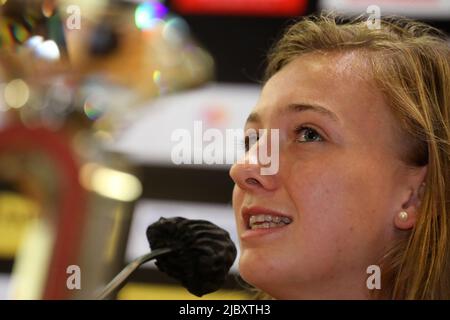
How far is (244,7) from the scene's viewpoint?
2.22m

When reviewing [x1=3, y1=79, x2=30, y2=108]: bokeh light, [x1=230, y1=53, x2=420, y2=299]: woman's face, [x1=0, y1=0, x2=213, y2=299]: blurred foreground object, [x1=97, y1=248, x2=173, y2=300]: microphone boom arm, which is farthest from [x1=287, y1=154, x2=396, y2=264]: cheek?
[x1=3, y1=79, x2=30, y2=108]: bokeh light

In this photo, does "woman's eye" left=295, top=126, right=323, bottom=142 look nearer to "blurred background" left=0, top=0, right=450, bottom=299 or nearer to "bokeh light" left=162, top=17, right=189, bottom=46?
"blurred background" left=0, top=0, right=450, bottom=299

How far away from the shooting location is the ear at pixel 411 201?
904 millimetres

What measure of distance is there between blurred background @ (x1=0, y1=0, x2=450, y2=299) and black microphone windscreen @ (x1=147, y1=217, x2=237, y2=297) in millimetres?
894

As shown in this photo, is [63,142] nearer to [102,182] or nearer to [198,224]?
[102,182]

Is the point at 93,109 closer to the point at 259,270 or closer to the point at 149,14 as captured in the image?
the point at 149,14

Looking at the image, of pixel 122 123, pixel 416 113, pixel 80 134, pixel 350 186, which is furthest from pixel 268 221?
pixel 122 123

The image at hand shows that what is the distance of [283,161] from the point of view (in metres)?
0.91

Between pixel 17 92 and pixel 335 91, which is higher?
pixel 17 92

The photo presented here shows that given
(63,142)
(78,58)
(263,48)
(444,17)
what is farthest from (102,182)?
(444,17)

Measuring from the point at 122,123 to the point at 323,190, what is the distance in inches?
54.0

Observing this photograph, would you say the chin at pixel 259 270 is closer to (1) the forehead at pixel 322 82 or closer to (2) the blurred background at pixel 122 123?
(1) the forehead at pixel 322 82

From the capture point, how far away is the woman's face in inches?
33.8
